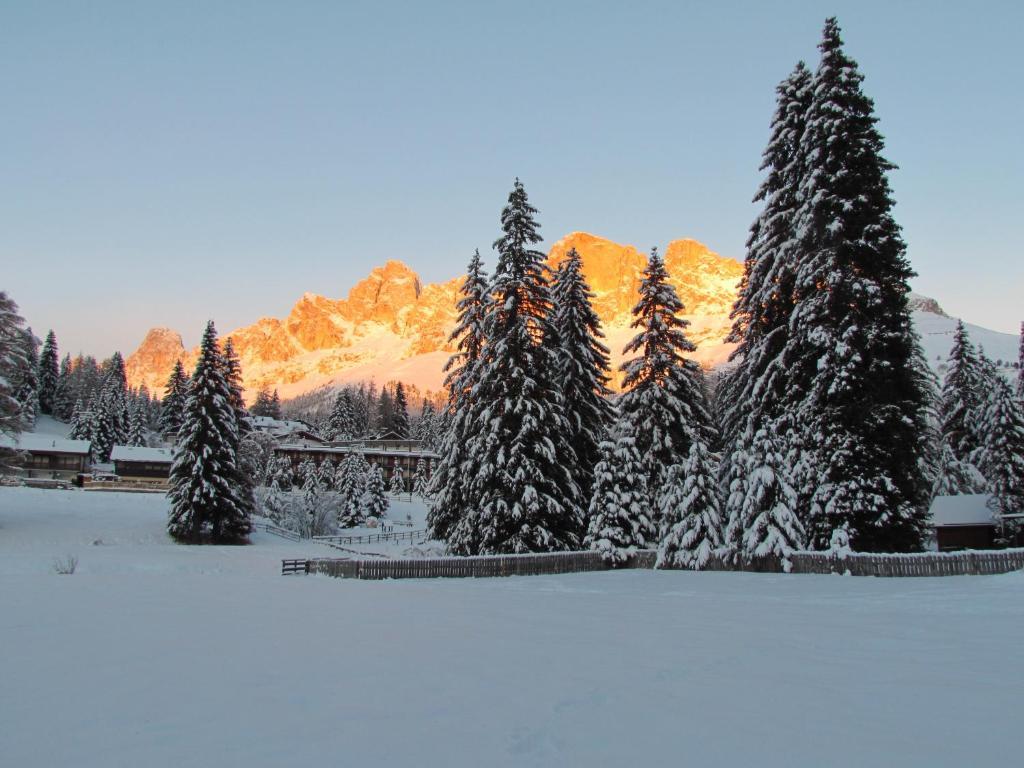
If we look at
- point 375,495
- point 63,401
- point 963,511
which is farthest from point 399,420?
point 963,511

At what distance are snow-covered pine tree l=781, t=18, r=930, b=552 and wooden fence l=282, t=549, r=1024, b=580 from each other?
1607 millimetres

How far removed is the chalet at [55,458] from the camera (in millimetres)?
73625

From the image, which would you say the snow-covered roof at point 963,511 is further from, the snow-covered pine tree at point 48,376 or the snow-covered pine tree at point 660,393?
the snow-covered pine tree at point 48,376

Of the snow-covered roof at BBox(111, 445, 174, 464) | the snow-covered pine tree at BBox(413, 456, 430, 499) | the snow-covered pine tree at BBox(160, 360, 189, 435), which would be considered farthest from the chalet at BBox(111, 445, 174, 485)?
the snow-covered pine tree at BBox(413, 456, 430, 499)

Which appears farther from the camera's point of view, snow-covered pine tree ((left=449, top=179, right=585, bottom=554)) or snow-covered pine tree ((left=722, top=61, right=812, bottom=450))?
snow-covered pine tree ((left=449, top=179, right=585, bottom=554))

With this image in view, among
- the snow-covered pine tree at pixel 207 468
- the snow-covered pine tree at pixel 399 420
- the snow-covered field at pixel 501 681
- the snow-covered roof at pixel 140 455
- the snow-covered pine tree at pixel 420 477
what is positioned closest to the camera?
the snow-covered field at pixel 501 681

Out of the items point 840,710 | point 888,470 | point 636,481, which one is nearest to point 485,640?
point 840,710

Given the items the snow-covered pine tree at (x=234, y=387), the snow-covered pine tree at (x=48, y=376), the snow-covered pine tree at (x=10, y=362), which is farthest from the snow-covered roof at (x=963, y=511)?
the snow-covered pine tree at (x=48, y=376)

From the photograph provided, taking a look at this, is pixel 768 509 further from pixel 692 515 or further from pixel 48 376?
pixel 48 376

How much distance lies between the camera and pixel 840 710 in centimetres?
657

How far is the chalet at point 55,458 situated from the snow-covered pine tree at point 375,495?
3118 centimetres

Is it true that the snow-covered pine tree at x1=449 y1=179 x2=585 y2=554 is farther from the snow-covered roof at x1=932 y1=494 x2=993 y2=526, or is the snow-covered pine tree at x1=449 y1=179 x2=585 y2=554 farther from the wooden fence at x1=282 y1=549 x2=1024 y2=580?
the snow-covered roof at x1=932 y1=494 x2=993 y2=526

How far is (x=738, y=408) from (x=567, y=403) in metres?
8.52

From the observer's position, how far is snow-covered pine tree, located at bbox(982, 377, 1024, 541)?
36.8 metres
